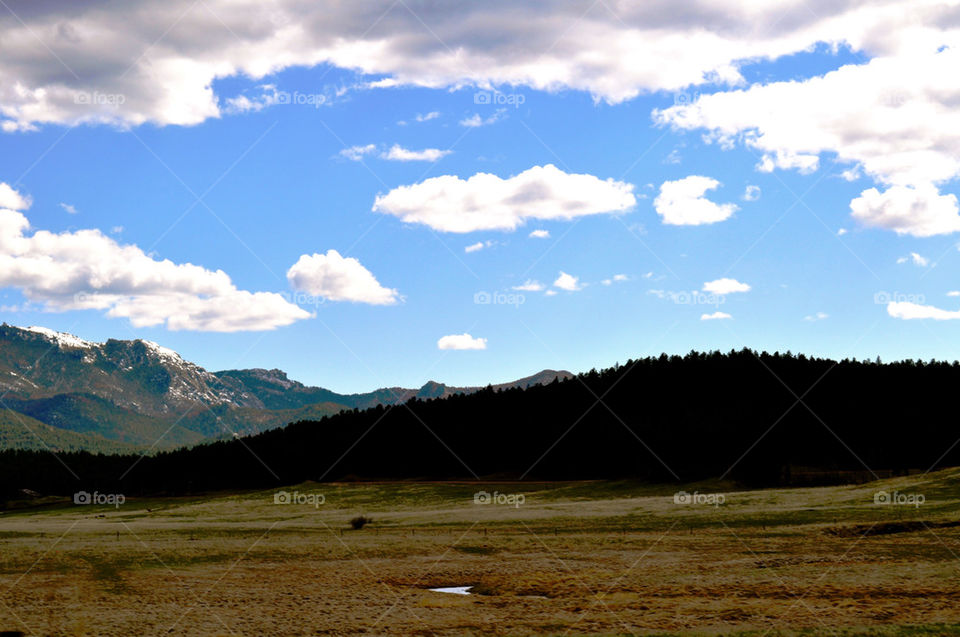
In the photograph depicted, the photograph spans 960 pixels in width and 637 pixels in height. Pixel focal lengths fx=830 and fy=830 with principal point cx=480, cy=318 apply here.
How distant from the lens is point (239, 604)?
34562 mm

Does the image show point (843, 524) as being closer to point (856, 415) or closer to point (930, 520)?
point (930, 520)

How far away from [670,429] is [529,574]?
101440 millimetres

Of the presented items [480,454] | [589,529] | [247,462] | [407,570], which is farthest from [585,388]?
[407,570]

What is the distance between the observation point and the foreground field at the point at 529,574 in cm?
2975

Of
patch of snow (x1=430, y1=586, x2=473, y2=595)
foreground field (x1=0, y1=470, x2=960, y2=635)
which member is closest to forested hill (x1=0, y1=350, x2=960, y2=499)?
foreground field (x1=0, y1=470, x2=960, y2=635)

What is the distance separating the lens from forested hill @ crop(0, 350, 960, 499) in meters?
124

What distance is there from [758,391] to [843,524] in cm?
9747

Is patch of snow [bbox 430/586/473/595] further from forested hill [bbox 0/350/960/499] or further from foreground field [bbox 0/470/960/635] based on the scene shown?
forested hill [bbox 0/350/960/499]

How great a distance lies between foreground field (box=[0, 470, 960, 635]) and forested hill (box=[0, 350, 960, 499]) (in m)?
47.9

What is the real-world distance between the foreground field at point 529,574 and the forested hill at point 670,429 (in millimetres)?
47904

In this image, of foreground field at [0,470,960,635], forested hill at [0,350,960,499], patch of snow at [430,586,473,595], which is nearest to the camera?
foreground field at [0,470,960,635]

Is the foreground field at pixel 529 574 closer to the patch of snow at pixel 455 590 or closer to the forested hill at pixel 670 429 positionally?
the patch of snow at pixel 455 590

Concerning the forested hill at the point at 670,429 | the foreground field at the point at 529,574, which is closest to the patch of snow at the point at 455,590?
the foreground field at the point at 529,574

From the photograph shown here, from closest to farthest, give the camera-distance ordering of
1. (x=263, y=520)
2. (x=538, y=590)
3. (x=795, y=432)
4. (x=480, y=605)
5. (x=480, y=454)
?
1. (x=480, y=605)
2. (x=538, y=590)
3. (x=263, y=520)
4. (x=795, y=432)
5. (x=480, y=454)
